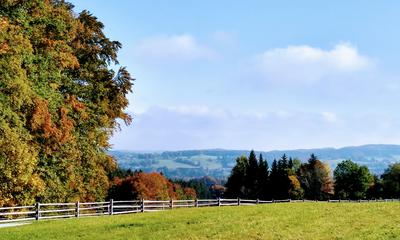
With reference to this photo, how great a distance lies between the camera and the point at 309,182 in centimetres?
14225

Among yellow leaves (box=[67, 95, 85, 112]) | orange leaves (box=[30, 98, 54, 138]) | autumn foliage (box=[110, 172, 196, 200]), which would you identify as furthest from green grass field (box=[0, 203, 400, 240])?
autumn foliage (box=[110, 172, 196, 200])

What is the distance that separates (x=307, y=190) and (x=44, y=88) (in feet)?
374

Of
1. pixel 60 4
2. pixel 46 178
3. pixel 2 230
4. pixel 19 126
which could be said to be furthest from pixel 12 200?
pixel 60 4

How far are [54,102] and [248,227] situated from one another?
20329 mm

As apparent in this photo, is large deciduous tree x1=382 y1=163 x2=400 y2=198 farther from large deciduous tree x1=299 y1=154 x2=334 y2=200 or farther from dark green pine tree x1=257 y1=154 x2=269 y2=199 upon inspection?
dark green pine tree x1=257 y1=154 x2=269 y2=199

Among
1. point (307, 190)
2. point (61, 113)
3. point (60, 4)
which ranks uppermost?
point (60, 4)

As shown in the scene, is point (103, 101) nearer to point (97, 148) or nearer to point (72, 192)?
point (97, 148)

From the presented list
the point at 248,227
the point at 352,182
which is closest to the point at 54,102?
the point at 248,227

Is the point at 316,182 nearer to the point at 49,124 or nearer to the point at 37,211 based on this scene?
the point at 49,124

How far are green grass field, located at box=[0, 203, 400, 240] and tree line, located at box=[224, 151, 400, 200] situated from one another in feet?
342

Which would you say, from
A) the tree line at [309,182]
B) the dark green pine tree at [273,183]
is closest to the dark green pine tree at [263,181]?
the tree line at [309,182]

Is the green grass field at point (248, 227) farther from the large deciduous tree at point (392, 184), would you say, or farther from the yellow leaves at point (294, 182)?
the large deciduous tree at point (392, 184)

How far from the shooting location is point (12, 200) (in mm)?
38750

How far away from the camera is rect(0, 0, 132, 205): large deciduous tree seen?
1336 inches
